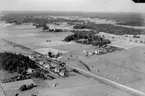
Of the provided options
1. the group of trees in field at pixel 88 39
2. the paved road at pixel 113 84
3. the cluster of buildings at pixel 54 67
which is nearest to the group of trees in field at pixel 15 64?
A: the cluster of buildings at pixel 54 67

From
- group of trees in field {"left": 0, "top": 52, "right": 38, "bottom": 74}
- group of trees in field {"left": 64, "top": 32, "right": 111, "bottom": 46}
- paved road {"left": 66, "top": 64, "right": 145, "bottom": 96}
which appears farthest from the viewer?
group of trees in field {"left": 64, "top": 32, "right": 111, "bottom": 46}

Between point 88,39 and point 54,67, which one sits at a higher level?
point 88,39

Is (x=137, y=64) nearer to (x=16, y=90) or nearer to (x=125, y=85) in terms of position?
(x=125, y=85)

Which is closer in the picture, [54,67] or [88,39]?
[54,67]

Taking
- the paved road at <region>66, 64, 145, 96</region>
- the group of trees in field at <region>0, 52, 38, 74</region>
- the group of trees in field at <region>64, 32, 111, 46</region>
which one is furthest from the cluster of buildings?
the group of trees in field at <region>64, 32, 111, 46</region>

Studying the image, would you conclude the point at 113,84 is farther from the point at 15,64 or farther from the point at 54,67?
the point at 15,64

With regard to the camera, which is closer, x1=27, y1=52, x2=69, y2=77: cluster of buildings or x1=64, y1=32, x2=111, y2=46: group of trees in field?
x1=27, y1=52, x2=69, y2=77: cluster of buildings

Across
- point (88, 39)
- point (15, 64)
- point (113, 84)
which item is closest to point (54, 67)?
point (15, 64)

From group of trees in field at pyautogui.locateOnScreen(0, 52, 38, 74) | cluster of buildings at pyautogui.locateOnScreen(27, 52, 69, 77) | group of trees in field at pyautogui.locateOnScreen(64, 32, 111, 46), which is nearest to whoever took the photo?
cluster of buildings at pyautogui.locateOnScreen(27, 52, 69, 77)

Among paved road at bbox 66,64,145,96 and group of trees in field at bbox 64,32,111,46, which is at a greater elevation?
group of trees in field at bbox 64,32,111,46

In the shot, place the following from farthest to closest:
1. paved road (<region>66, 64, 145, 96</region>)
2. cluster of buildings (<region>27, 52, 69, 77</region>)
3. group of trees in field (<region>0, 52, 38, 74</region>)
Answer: group of trees in field (<region>0, 52, 38, 74</region>), cluster of buildings (<region>27, 52, 69, 77</region>), paved road (<region>66, 64, 145, 96</region>)

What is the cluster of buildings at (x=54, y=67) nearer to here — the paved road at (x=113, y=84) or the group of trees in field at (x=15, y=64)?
the group of trees in field at (x=15, y=64)

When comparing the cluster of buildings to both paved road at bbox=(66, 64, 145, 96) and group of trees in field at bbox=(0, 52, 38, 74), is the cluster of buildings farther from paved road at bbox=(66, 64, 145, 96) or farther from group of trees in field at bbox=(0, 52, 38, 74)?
paved road at bbox=(66, 64, 145, 96)
